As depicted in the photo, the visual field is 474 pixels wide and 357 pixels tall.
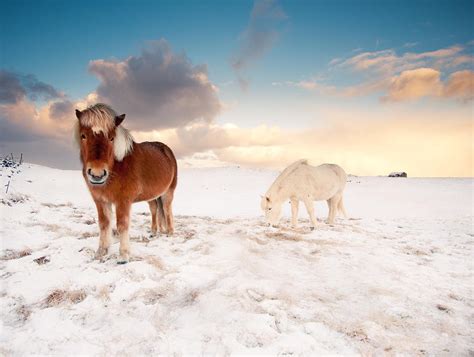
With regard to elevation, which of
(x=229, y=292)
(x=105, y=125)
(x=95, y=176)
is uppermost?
(x=105, y=125)

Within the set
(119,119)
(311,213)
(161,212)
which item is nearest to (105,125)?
(119,119)

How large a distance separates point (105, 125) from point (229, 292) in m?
2.71

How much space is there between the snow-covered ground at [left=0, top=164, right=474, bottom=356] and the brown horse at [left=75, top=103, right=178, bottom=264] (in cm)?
56

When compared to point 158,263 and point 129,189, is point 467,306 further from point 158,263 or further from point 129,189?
point 129,189

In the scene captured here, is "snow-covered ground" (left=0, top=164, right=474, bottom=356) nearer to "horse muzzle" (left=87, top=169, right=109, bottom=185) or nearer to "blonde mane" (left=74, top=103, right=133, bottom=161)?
"horse muzzle" (left=87, top=169, right=109, bottom=185)

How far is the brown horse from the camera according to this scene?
3801 millimetres

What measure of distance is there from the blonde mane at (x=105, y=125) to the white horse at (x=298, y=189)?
4.38m

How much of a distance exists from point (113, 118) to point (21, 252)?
2.56 m

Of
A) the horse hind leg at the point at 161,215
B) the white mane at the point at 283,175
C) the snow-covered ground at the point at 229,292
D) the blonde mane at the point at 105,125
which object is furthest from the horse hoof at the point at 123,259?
the white mane at the point at 283,175

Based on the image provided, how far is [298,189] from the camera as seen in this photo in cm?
810

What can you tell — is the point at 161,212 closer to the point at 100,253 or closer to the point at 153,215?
the point at 153,215

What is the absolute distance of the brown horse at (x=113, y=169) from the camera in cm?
380

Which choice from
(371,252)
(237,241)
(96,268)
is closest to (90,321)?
(96,268)

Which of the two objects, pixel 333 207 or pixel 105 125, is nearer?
pixel 105 125
